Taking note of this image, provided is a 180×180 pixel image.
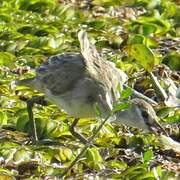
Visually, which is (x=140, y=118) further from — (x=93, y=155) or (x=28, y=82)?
(x=28, y=82)

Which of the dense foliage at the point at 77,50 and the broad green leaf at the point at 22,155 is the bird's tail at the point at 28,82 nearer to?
the dense foliage at the point at 77,50

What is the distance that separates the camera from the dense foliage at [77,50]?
652 centimetres

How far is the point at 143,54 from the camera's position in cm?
797

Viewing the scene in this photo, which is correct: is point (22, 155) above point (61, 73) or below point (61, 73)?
below

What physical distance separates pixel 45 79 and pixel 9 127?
0.50 meters

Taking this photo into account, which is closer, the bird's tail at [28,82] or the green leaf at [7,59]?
the bird's tail at [28,82]

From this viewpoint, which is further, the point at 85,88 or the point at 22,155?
the point at 85,88

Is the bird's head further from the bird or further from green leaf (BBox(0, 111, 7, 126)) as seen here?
green leaf (BBox(0, 111, 7, 126))

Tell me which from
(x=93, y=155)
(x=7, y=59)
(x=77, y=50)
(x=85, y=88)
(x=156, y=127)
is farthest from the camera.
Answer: (x=77, y=50)

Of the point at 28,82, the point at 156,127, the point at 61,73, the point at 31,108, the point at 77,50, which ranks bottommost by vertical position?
the point at 77,50

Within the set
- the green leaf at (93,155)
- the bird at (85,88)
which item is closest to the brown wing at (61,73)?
the bird at (85,88)

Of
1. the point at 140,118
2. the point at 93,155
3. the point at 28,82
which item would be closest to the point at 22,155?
the point at 93,155

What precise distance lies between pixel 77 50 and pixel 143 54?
3.31ft

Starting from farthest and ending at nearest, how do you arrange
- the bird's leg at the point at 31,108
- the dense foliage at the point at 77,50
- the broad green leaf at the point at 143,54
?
1. the broad green leaf at the point at 143,54
2. the bird's leg at the point at 31,108
3. the dense foliage at the point at 77,50
